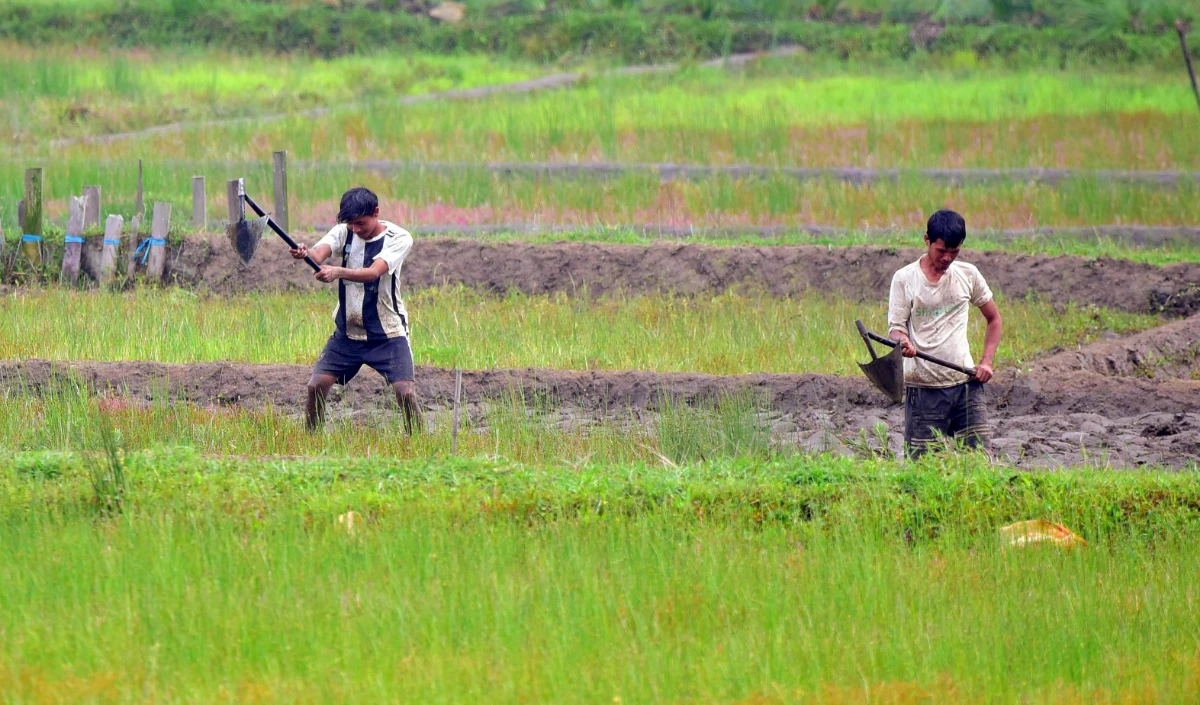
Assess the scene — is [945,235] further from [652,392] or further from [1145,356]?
[1145,356]

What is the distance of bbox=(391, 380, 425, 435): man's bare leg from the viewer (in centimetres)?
823

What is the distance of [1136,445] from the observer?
877 cm

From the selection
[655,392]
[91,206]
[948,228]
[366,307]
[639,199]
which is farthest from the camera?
[639,199]

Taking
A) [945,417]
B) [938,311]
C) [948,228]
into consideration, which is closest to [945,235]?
[948,228]

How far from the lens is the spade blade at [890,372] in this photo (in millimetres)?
7137

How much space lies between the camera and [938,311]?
749 centimetres

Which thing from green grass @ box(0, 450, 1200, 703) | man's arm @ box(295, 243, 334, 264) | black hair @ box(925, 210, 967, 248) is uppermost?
black hair @ box(925, 210, 967, 248)

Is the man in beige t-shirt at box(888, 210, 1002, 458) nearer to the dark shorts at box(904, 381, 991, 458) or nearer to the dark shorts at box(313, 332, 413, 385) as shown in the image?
the dark shorts at box(904, 381, 991, 458)

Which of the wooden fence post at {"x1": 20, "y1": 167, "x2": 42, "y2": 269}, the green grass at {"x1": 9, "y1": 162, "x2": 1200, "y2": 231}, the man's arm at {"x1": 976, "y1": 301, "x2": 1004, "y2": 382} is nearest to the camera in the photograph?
the man's arm at {"x1": 976, "y1": 301, "x2": 1004, "y2": 382}

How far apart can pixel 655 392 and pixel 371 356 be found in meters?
2.52

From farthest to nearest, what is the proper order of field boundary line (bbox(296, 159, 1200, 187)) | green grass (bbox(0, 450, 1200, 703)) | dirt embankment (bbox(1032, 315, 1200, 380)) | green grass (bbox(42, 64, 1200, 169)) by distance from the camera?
green grass (bbox(42, 64, 1200, 169)) < field boundary line (bbox(296, 159, 1200, 187)) < dirt embankment (bbox(1032, 315, 1200, 380)) < green grass (bbox(0, 450, 1200, 703))

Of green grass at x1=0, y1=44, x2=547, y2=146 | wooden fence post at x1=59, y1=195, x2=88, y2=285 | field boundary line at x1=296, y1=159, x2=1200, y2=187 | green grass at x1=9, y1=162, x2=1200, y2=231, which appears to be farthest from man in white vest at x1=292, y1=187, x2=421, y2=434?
green grass at x1=0, y1=44, x2=547, y2=146

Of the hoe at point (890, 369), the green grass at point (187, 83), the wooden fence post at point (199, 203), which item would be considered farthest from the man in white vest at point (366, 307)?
the green grass at point (187, 83)

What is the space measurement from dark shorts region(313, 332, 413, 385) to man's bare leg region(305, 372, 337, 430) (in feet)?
0.16
